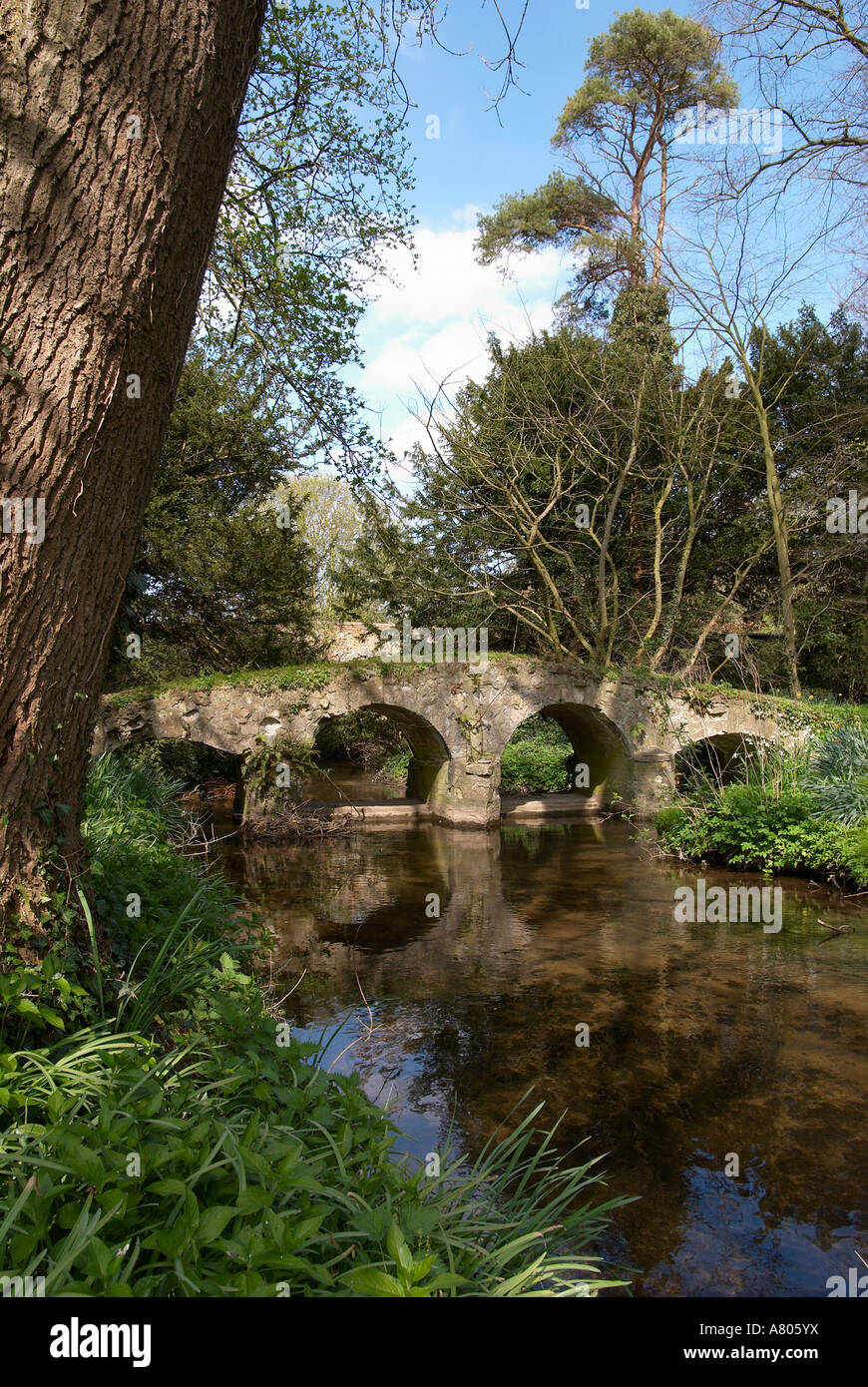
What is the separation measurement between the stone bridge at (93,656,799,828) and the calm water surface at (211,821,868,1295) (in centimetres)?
360

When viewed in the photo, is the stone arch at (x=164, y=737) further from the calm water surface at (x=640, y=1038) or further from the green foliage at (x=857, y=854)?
the green foliage at (x=857, y=854)

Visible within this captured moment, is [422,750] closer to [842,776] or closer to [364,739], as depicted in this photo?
[842,776]

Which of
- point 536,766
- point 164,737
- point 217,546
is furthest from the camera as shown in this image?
point 536,766

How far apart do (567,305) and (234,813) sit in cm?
1573

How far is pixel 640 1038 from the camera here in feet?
17.8

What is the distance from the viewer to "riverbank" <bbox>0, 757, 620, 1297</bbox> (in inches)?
68.7

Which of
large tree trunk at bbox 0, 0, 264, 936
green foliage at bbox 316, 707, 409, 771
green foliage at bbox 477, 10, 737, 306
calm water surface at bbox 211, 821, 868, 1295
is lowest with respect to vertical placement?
calm water surface at bbox 211, 821, 868, 1295

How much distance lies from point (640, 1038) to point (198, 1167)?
401 centimetres

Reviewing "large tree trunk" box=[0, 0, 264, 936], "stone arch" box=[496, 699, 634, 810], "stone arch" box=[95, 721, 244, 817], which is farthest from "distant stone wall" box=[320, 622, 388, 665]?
"large tree trunk" box=[0, 0, 264, 936]

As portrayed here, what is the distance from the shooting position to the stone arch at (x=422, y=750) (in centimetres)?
1429

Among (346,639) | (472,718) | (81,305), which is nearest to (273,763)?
(472,718)

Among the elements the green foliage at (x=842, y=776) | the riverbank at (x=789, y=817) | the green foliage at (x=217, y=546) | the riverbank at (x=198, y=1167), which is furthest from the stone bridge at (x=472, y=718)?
the riverbank at (x=198, y=1167)

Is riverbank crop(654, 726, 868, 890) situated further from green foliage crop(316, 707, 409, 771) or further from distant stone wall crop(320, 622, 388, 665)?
green foliage crop(316, 707, 409, 771)

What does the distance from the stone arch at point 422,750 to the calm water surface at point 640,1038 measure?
13.7ft
